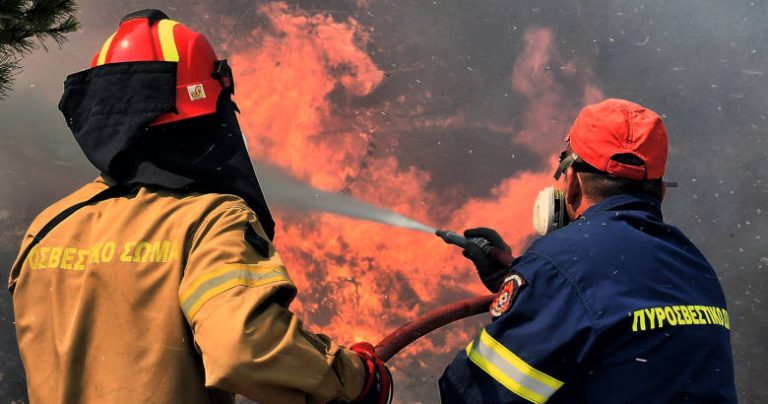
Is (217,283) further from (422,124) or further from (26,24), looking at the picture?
(422,124)

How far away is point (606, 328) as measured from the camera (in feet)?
6.97

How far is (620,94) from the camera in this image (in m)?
10.1

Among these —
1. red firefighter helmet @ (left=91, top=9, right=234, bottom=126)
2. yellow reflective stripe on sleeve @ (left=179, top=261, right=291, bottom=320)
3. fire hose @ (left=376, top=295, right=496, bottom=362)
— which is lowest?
fire hose @ (left=376, top=295, right=496, bottom=362)

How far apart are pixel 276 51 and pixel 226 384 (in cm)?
892

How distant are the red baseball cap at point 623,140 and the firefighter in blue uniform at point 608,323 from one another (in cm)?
2

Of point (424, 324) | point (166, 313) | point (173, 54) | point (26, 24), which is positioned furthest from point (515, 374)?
point (26, 24)

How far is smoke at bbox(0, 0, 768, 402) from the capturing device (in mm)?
9859

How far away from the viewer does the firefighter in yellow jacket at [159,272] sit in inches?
72.4

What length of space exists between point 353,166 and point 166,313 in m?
8.12

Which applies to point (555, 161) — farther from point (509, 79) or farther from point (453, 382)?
point (453, 382)

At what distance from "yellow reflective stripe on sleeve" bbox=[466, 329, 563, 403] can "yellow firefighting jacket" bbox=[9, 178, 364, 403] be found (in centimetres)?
56

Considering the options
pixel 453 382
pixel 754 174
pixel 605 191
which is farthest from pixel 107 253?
pixel 754 174

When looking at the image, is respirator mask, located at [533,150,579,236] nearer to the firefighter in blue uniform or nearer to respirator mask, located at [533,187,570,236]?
respirator mask, located at [533,187,570,236]

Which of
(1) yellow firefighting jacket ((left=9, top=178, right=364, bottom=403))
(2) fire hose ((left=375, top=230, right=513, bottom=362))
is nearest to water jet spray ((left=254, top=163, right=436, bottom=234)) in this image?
(2) fire hose ((left=375, top=230, right=513, bottom=362))
